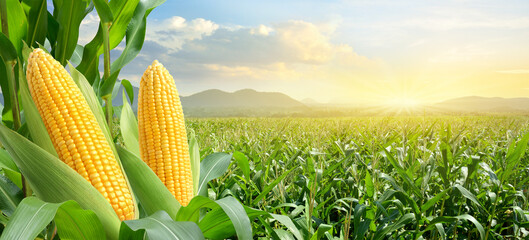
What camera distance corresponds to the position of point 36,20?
222 cm

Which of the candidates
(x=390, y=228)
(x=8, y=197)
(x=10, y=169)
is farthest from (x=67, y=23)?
(x=390, y=228)

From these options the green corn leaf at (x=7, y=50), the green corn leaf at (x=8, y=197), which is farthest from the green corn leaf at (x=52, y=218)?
the green corn leaf at (x=7, y=50)

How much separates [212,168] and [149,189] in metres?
0.97

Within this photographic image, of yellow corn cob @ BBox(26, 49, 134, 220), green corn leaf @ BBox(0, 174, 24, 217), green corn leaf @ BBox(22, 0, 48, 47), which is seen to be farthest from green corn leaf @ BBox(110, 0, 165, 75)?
green corn leaf @ BBox(0, 174, 24, 217)

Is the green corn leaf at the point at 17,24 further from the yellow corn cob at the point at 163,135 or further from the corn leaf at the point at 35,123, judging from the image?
the yellow corn cob at the point at 163,135

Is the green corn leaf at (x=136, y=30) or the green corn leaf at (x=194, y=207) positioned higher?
the green corn leaf at (x=136, y=30)

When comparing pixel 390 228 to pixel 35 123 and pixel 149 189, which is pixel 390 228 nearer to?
pixel 149 189

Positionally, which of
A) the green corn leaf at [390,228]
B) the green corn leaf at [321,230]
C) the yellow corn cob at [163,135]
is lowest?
the green corn leaf at [390,228]

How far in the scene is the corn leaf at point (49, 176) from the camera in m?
1.57

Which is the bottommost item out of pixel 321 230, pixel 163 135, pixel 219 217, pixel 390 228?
pixel 390 228

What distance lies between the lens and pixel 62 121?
1801 mm

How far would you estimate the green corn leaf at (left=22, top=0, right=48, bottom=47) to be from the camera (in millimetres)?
2168

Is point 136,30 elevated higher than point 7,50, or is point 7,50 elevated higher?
point 136,30

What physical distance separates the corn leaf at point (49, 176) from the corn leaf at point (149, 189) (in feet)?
0.63
